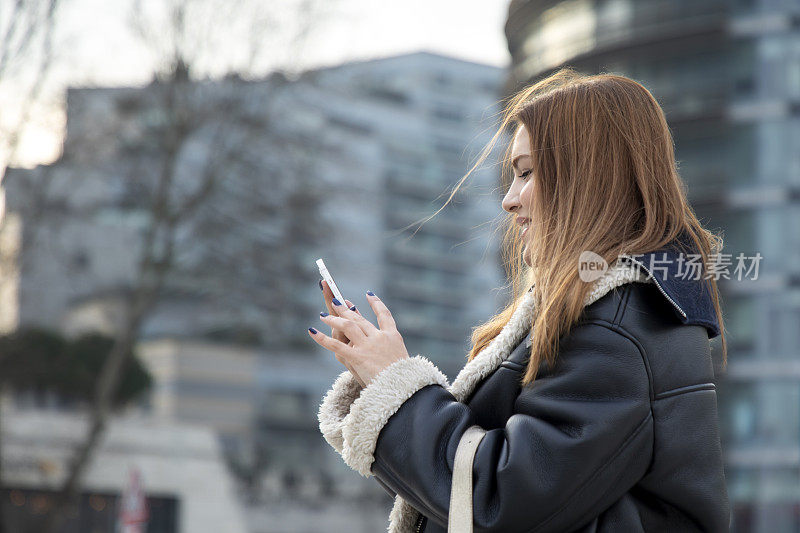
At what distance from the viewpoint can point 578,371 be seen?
5.30 feet

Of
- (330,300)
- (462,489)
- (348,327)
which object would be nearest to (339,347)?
(348,327)

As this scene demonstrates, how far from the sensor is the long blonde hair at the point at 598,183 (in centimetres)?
178

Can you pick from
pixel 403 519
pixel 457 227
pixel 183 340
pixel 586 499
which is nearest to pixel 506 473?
pixel 586 499

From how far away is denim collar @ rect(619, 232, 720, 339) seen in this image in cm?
168

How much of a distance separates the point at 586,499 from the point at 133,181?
1735 cm

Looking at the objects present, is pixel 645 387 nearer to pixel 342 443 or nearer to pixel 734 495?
pixel 342 443

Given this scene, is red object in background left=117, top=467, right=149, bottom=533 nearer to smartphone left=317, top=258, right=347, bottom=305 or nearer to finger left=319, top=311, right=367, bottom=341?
smartphone left=317, top=258, right=347, bottom=305

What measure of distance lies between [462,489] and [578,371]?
0.90 ft

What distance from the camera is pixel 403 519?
6.41 feet

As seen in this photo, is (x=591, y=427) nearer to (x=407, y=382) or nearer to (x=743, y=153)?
(x=407, y=382)

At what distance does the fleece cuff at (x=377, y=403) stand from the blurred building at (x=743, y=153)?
21.1 m

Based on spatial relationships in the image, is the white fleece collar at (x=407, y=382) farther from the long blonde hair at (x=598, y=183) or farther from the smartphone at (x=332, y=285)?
the smartphone at (x=332, y=285)

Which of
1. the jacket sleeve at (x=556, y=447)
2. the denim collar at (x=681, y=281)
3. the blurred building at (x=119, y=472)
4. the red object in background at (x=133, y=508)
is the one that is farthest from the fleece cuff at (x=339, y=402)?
the blurred building at (x=119, y=472)

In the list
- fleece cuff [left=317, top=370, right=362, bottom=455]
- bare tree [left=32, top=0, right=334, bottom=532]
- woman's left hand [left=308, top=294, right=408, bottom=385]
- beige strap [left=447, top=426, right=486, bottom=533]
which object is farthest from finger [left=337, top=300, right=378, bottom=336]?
bare tree [left=32, top=0, right=334, bottom=532]
